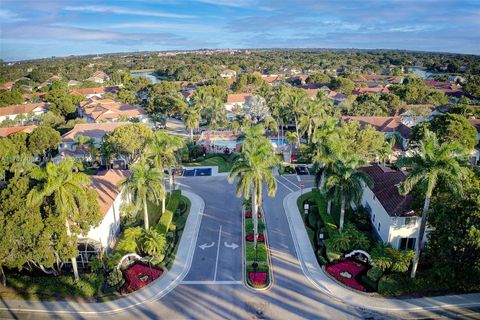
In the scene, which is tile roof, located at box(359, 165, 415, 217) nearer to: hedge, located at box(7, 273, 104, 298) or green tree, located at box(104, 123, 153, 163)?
hedge, located at box(7, 273, 104, 298)

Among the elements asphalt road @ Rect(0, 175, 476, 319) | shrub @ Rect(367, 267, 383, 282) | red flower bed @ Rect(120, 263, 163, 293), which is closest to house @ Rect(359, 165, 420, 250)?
shrub @ Rect(367, 267, 383, 282)

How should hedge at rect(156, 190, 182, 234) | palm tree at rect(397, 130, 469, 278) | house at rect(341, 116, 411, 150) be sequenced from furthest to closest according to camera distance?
house at rect(341, 116, 411, 150), hedge at rect(156, 190, 182, 234), palm tree at rect(397, 130, 469, 278)

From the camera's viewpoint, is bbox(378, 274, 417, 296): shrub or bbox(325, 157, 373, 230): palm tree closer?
bbox(378, 274, 417, 296): shrub

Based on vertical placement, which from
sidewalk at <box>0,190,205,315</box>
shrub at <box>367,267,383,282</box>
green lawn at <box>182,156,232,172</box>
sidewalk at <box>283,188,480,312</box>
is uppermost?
green lawn at <box>182,156,232,172</box>

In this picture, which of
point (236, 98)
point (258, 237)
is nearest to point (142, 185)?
point (258, 237)

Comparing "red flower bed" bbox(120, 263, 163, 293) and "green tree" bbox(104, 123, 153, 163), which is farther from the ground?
"green tree" bbox(104, 123, 153, 163)

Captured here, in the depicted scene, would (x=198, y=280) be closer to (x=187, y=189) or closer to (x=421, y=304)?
(x=421, y=304)

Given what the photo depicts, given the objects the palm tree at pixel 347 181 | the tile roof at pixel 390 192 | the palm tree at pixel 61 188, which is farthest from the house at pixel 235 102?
the palm tree at pixel 61 188

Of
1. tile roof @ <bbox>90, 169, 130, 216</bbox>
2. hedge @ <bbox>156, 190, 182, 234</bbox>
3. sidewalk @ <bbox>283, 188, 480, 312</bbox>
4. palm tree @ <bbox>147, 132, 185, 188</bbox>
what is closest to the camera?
sidewalk @ <bbox>283, 188, 480, 312</bbox>
